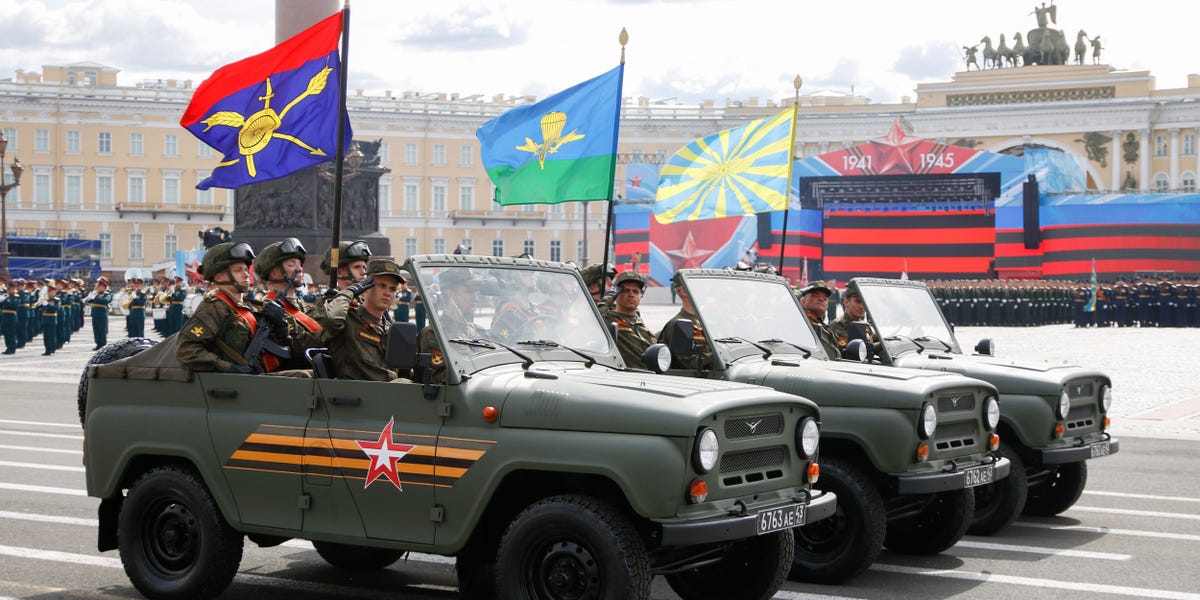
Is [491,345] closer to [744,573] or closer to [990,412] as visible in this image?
[744,573]

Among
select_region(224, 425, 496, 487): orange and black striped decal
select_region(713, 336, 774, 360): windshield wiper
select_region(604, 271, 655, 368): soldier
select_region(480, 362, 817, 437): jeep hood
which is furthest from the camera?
select_region(604, 271, 655, 368): soldier

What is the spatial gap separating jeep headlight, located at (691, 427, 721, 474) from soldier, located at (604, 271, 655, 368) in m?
3.71

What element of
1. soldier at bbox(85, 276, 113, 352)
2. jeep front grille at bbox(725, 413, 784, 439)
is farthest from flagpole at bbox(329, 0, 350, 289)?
soldier at bbox(85, 276, 113, 352)

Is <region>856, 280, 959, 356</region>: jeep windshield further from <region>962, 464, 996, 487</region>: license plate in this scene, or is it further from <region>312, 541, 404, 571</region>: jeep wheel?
<region>312, 541, 404, 571</region>: jeep wheel

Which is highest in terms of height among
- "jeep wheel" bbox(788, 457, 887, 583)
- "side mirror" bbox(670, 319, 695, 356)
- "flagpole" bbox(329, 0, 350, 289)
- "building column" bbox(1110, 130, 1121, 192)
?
"building column" bbox(1110, 130, 1121, 192)

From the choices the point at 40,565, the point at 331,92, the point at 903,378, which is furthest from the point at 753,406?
the point at 331,92

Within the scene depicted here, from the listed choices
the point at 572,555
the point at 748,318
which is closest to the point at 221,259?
the point at 572,555

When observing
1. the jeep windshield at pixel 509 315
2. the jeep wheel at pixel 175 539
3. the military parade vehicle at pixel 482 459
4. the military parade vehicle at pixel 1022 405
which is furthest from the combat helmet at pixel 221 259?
the military parade vehicle at pixel 1022 405

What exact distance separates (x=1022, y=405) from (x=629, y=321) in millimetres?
2872

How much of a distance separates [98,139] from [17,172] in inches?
2293

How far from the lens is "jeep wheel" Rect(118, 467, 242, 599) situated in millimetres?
7371

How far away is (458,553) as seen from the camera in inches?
267

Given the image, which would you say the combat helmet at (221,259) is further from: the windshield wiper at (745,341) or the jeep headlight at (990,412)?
the jeep headlight at (990,412)

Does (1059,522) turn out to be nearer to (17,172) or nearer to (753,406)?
(753,406)
